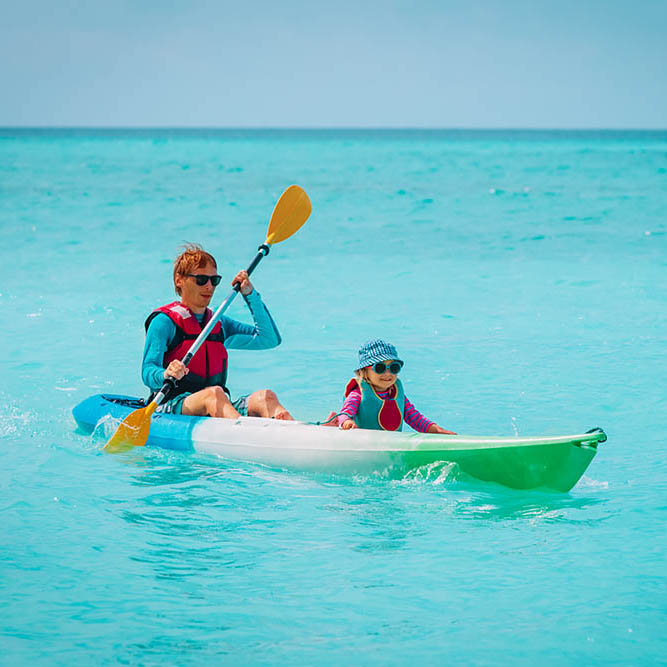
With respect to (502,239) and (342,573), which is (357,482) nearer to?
(342,573)

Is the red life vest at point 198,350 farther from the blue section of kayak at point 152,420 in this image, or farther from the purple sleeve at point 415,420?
the purple sleeve at point 415,420

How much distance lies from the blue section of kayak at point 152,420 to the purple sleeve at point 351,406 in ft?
2.52

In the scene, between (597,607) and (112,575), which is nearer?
(597,607)

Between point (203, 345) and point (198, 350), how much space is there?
0.04 metres

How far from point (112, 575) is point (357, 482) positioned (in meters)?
1.22

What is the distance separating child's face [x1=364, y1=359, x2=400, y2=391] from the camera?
449 centimetres

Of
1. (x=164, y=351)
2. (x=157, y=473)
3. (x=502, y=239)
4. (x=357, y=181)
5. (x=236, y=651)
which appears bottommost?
(x=236, y=651)

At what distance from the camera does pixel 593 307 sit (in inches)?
393

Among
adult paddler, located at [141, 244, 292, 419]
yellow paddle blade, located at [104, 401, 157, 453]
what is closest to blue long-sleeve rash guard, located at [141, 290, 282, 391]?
adult paddler, located at [141, 244, 292, 419]

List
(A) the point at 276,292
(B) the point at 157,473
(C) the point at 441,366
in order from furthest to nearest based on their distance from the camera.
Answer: (A) the point at 276,292 < (C) the point at 441,366 < (B) the point at 157,473

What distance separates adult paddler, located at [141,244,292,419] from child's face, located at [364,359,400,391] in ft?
1.91

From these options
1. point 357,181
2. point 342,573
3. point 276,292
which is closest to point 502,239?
point 276,292

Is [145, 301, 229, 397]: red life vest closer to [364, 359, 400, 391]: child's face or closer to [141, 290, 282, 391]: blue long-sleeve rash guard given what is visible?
[141, 290, 282, 391]: blue long-sleeve rash guard

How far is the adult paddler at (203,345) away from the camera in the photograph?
493 cm
